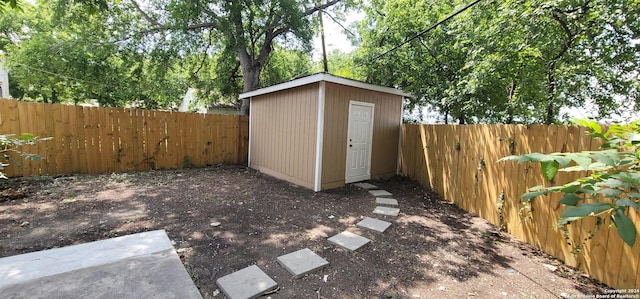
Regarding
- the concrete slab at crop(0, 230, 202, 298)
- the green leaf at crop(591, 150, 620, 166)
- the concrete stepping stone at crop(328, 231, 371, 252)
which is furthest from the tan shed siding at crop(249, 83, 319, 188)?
the green leaf at crop(591, 150, 620, 166)

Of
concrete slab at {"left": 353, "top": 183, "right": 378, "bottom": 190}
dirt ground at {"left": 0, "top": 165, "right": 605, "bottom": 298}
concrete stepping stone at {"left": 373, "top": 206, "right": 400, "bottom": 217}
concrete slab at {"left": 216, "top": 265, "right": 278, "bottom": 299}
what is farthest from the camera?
concrete slab at {"left": 353, "top": 183, "right": 378, "bottom": 190}

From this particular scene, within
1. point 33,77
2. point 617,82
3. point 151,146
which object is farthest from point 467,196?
point 33,77

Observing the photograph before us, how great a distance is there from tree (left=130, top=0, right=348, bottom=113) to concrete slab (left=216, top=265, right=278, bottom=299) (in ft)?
23.8

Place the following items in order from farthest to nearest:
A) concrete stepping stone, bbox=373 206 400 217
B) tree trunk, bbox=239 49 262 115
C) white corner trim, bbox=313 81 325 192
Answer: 1. tree trunk, bbox=239 49 262 115
2. white corner trim, bbox=313 81 325 192
3. concrete stepping stone, bbox=373 206 400 217

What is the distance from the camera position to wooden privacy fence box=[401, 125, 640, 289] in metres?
2.21

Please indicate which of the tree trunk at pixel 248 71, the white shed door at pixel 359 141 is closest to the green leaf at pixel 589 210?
the white shed door at pixel 359 141

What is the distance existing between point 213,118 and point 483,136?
6568mm

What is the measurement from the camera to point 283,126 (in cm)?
604

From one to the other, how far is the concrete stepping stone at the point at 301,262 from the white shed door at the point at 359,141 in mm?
3225

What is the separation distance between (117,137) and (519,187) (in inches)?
306

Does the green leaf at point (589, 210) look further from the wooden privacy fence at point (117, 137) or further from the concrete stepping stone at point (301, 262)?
the wooden privacy fence at point (117, 137)

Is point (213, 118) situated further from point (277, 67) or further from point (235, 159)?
point (277, 67)

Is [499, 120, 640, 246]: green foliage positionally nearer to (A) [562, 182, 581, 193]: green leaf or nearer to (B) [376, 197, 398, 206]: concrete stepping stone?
(A) [562, 182, 581, 193]: green leaf

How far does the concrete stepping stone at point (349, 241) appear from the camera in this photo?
2793mm
